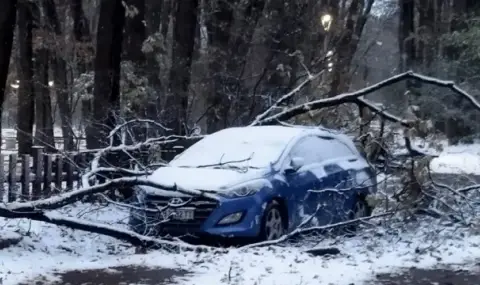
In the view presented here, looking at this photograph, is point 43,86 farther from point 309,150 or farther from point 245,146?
point 309,150

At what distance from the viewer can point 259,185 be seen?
1064cm

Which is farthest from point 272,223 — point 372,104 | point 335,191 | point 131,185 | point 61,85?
point 61,85

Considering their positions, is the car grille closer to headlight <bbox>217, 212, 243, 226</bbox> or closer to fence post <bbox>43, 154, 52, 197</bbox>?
headlight <bbox>217, 212, 243, 226</bbox>

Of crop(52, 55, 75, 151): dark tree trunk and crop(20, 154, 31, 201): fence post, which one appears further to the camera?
crop(52, 55, 75, 151): dark tree trunk

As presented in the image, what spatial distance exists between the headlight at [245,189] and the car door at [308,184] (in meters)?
0.56

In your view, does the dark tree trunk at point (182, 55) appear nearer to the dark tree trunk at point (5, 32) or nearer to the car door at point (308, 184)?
the dark tree trunk at point (5, 32)

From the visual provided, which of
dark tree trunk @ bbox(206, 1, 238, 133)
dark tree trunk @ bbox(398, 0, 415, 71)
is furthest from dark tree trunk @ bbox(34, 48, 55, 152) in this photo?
dark tree trunk @ bbox(398, 0, 415, 71)

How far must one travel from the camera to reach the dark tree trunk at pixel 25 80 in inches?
1011

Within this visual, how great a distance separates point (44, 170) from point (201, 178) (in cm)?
456

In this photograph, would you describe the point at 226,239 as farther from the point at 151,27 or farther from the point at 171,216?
the point at 151,27

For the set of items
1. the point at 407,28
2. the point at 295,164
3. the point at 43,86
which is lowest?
the point at 295,164

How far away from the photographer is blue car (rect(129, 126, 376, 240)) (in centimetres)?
1038

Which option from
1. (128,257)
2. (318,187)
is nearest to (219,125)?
(318,187)

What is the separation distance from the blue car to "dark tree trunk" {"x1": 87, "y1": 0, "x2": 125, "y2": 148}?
3888 millimetres
